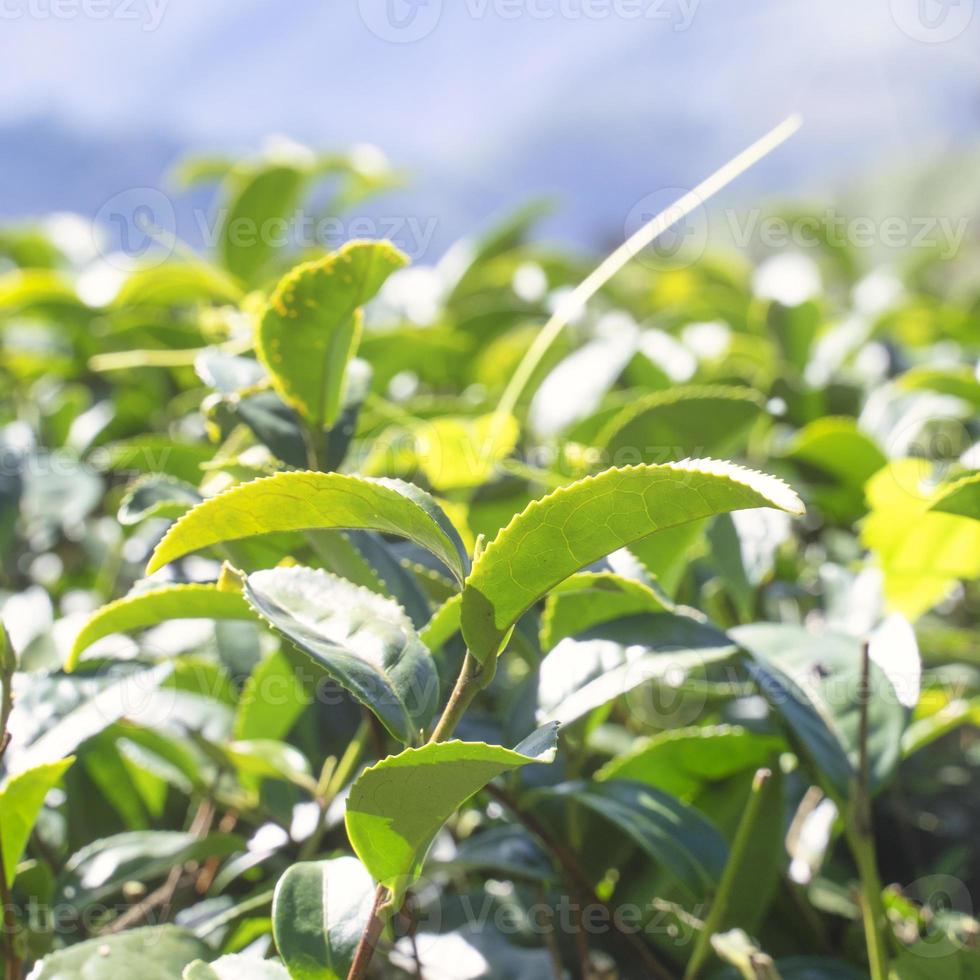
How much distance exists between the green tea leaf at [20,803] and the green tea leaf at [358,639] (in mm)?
190

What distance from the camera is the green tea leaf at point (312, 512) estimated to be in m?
0.50

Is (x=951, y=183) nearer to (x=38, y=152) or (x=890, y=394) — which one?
(x=38, y=152)

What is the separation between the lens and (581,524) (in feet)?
1.66

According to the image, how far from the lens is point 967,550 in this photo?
0.87 meters

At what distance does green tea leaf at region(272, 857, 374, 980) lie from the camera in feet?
1.76

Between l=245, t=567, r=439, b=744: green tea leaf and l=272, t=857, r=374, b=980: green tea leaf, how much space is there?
0.30 ft

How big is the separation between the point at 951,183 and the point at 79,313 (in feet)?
16.6

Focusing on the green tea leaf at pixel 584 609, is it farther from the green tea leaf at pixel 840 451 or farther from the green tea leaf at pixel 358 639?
the green tea leaf at pixel 840 451

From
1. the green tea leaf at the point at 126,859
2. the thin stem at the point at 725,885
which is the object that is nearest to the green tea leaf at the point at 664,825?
the thin stem at the point at 725,885

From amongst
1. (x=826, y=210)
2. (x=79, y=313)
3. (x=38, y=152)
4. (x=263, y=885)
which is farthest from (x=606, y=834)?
(x=38, y=152)

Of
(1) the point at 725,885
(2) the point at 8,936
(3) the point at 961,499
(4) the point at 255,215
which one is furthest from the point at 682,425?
(4) the point at 255,215
